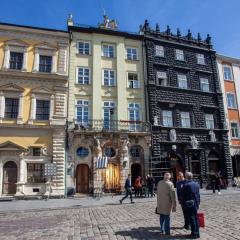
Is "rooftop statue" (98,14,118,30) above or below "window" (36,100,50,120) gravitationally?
above

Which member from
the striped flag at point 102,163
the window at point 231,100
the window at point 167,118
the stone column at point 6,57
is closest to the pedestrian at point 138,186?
the striped flag at point 102,163

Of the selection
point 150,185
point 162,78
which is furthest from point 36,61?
point 150,185

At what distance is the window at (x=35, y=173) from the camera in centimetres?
2373

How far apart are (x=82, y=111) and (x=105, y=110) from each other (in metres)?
2.25

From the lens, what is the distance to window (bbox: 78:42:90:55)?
93.3 feet

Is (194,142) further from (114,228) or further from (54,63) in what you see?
(114,228)

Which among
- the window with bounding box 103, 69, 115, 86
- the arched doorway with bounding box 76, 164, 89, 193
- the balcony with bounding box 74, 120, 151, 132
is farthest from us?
the window with bounding box 103, 69, 115, 86

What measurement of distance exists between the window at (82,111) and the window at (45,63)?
13.8 feet

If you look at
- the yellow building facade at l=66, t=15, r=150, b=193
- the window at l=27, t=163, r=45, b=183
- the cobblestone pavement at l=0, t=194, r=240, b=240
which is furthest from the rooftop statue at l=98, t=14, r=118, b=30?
the cobblestone pavement at l=0, t=194, r=240, b=240

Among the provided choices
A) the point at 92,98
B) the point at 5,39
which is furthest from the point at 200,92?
the point at 5,39

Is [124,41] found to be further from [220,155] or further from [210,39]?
[220,155]

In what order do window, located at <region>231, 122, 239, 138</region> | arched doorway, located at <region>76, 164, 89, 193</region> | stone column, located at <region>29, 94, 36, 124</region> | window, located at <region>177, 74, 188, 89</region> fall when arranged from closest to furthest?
stone column, located at <region>29, 94, 36, 124</region>, arched doorway, located at <region>76, 164, 89, 193</region>, window, located at <region>177, 74, 188, 89</region>, window, located at <region>231, 122, 239, 138</region>

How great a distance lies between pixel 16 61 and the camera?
25.8 m

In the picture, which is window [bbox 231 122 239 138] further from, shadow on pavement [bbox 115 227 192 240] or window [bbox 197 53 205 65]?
shadow on pavement [bbox 115 227 192 240]
